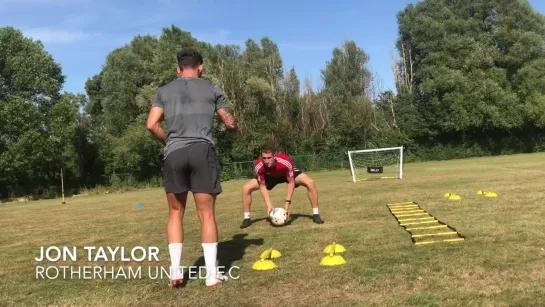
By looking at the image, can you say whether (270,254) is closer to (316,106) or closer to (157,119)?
(157,119)

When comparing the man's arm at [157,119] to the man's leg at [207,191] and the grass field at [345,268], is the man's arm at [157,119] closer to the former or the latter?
the man's leg at [207,191]

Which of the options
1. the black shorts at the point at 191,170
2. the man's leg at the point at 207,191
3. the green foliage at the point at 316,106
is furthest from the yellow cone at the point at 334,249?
the green foliage at the point at 316,106

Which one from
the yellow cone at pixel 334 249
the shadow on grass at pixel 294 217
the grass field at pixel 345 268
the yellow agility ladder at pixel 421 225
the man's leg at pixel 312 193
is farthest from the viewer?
the shadow on grass at pixel 294 217

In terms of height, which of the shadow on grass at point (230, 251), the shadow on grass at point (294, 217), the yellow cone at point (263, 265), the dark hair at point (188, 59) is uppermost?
the dark hair at point (188, 59)

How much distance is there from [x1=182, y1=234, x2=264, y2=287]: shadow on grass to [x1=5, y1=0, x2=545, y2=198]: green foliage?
106 ft

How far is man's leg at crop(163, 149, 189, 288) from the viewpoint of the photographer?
15.0 feet

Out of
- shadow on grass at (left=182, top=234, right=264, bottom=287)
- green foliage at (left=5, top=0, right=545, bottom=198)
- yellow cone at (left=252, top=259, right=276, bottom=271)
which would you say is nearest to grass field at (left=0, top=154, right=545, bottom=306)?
shadow on grass at (left=182, top=234, right=264, bottom=287)

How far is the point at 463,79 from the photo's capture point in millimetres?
46625

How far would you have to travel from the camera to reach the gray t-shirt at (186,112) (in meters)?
4.63

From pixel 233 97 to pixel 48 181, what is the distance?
18953 millimetres

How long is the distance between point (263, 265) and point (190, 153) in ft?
5.08

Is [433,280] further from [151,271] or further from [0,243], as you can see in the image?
[0,243]

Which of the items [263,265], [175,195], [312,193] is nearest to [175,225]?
[175,195]

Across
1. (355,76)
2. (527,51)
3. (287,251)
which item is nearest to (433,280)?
(287,251)
